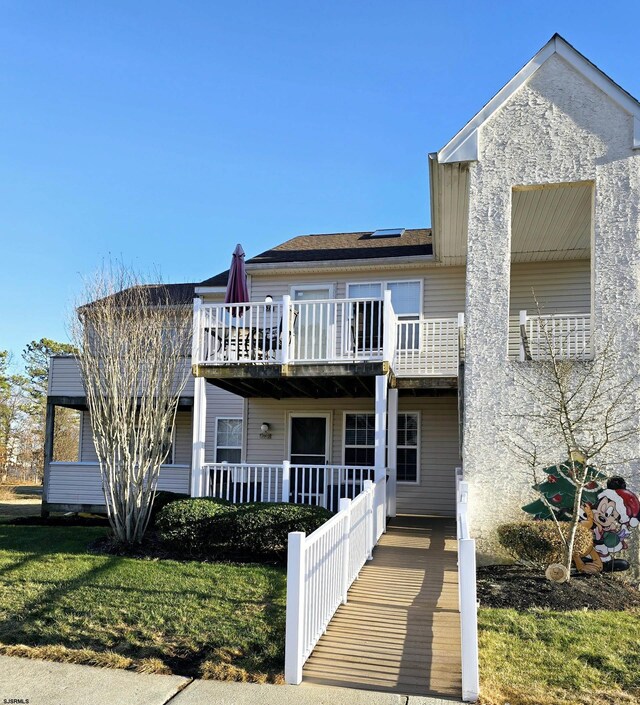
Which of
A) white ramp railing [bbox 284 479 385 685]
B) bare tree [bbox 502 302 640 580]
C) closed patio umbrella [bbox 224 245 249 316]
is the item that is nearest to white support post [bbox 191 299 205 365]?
closed patio umbrella [bbox 224 245 249 316]

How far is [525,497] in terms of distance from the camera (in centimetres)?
846

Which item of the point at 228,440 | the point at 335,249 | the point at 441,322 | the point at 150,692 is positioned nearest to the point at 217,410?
the point at 228,440

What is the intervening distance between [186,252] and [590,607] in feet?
40.3

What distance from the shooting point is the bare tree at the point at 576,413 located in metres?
8.18

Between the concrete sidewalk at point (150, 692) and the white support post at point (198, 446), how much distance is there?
5.88 m

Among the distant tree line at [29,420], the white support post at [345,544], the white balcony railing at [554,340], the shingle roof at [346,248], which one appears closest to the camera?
the white support post at [345,544]

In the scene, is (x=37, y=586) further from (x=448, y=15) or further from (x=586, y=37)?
(x=586, y=37)

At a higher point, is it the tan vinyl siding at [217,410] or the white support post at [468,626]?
the tan vinyl siding at [217,410]

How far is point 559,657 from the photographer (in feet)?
16.4

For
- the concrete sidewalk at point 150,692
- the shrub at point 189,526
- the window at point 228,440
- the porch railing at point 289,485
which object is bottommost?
the concrete sidewalk at point 150,692

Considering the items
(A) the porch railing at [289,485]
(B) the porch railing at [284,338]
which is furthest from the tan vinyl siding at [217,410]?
(B) the porch railing at [284,338]

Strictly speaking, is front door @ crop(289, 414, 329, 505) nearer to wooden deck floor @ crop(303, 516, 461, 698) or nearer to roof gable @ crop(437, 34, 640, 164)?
wooden deck floor @ crop(303, 516, 461, 698)

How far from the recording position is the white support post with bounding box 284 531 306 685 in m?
4.58

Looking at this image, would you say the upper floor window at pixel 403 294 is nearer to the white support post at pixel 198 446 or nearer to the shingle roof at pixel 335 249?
the shingle roof at pixel 335 249
